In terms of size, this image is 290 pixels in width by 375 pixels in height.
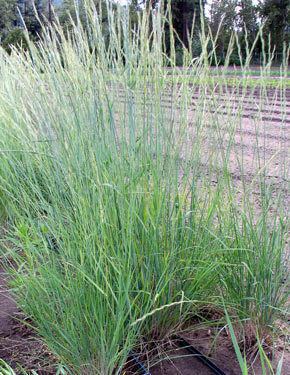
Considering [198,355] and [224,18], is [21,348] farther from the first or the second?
[224,18]

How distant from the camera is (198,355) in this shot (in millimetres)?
1392

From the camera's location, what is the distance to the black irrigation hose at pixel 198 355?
137 centimetres

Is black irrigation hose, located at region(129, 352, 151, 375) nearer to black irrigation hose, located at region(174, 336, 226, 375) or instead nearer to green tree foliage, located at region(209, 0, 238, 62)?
black irrigation hose, located at region(174, 336, 226, 375)

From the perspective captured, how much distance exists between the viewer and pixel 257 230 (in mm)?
1440

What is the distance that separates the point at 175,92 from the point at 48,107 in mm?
432

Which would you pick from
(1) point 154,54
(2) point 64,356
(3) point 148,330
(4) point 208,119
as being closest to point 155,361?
(3) point 148,330

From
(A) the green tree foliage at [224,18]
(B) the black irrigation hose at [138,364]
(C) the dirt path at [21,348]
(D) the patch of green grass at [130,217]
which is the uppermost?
(A) the green tree foliage at [224,18]

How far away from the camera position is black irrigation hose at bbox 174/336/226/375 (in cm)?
137

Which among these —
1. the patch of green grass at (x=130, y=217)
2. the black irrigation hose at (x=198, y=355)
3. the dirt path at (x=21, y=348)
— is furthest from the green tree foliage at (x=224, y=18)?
the dirt path at (x=21, y=348)

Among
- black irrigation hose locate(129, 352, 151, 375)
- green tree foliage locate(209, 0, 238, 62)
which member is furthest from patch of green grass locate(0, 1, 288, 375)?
green tree foliage locate(209, 0, 238, 62)

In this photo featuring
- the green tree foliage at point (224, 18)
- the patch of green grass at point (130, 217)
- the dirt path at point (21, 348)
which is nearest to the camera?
the patch of green grass at point (130, 217)

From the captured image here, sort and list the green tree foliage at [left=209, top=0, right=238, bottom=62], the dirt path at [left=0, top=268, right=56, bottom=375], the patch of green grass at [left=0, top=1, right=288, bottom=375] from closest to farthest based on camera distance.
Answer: the patch of green grass at [left=0, top=1, right=288, bottom=375] < the dirt path at [left=0, top=268, right=56, bottom=375] < the green tree foliage at [left=209, top=0, right=238, bottom=62]

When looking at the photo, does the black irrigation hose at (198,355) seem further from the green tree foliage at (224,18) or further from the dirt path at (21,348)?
the green tree foliage at (224,18)

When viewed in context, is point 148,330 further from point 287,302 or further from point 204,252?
point 287,302
